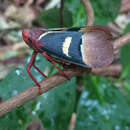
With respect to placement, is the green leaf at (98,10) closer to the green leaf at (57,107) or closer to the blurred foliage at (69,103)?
the blurred foliage at (69,103)

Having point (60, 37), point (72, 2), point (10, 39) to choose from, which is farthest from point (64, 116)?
point (10, 39)

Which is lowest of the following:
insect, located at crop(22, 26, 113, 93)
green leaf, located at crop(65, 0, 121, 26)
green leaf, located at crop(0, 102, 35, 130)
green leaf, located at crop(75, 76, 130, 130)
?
green leaf, located at crop(75, 76, 130, 130)

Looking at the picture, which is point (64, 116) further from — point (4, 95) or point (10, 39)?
point (10, 39)

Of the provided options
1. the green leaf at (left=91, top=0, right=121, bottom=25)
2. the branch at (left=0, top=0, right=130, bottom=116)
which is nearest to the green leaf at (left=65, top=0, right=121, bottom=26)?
the green leaf at (left=91, top=0, right=121, bottom=25)

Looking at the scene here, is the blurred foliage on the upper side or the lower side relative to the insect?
lower

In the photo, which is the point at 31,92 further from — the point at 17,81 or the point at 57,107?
the point at 57,107

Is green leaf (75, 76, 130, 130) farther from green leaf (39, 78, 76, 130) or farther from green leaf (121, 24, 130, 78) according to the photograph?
green leaf (121, 24, 130, 78)

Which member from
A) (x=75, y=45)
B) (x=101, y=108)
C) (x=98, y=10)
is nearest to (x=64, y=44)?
(x=75, y=45)
